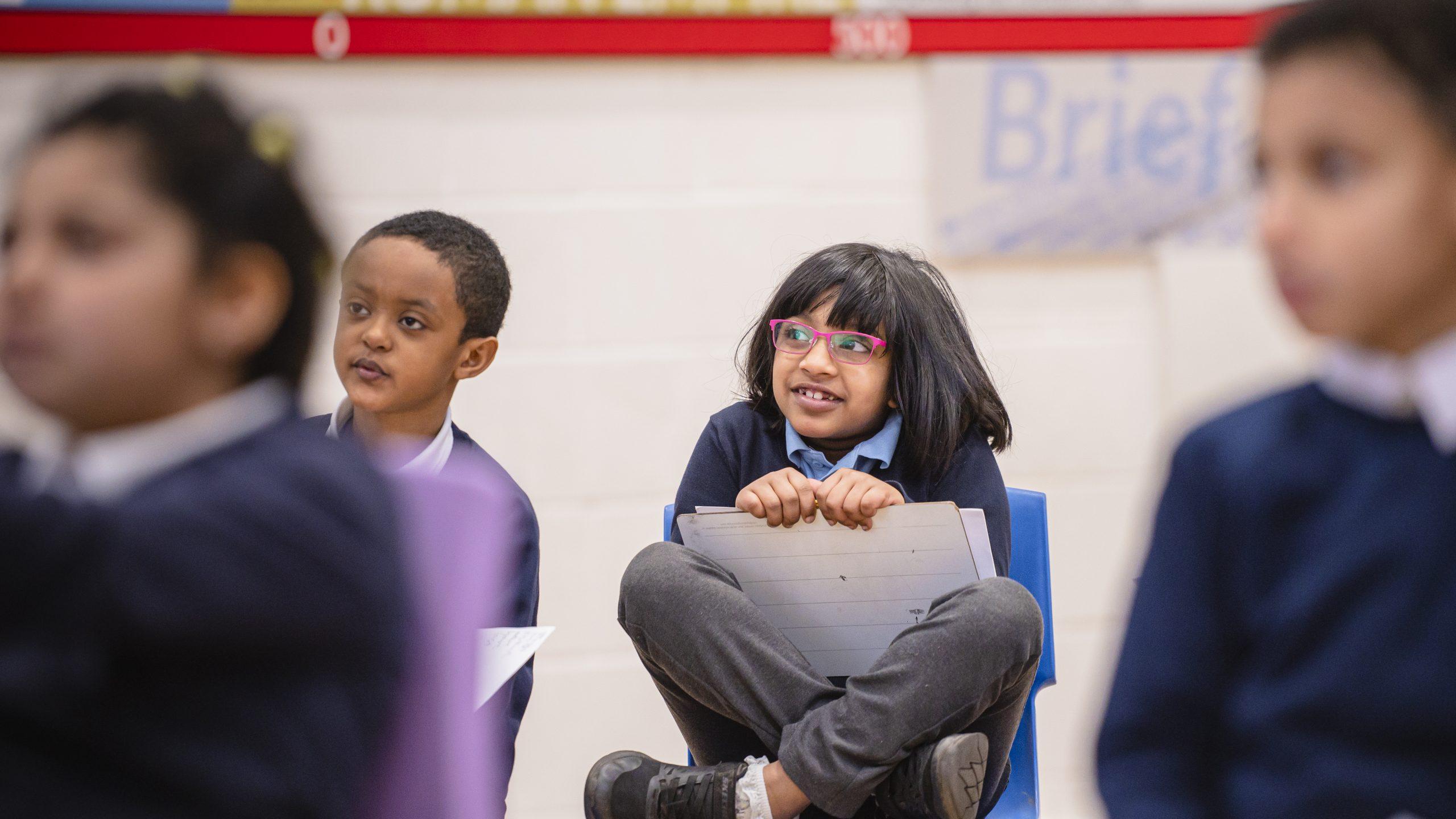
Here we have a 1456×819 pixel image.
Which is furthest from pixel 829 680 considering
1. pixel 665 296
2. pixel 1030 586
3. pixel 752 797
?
pixel 665 296

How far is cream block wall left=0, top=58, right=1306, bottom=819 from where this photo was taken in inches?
75.9

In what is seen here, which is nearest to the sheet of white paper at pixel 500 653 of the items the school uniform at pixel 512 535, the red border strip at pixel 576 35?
the school uniform at pixel 512 535

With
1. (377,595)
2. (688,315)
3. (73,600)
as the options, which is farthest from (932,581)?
(688,315)

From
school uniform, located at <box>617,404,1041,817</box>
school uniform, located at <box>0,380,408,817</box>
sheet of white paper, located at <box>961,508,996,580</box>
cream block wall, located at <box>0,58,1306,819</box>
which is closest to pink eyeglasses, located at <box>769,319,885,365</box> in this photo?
school uniform, located at <box>617,404,1041,817</box>

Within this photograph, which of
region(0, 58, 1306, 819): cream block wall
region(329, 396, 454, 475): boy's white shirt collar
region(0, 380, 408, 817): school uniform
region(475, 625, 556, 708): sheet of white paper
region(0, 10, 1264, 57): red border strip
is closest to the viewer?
region(0, 380, 408, 817): school uniform

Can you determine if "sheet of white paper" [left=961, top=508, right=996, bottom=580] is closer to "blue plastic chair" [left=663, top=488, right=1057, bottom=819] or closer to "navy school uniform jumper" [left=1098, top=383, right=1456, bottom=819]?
"blue plastic chair" [left=663, top=488, right=1057, bottom=819]

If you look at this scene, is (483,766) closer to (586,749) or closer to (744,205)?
(586,749)

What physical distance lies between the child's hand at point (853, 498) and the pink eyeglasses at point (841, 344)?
197mm

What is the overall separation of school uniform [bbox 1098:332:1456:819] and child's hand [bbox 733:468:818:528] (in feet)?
1.77

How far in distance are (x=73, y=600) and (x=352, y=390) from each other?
0.76 metres

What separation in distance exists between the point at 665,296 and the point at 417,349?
2.42 ft

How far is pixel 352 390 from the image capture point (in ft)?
4.10

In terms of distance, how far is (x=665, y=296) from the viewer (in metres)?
1.96

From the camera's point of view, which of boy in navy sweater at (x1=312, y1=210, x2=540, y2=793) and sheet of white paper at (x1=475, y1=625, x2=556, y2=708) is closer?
sheet of white paper at (x1=475, y1=625, x2=556, y2=708)
